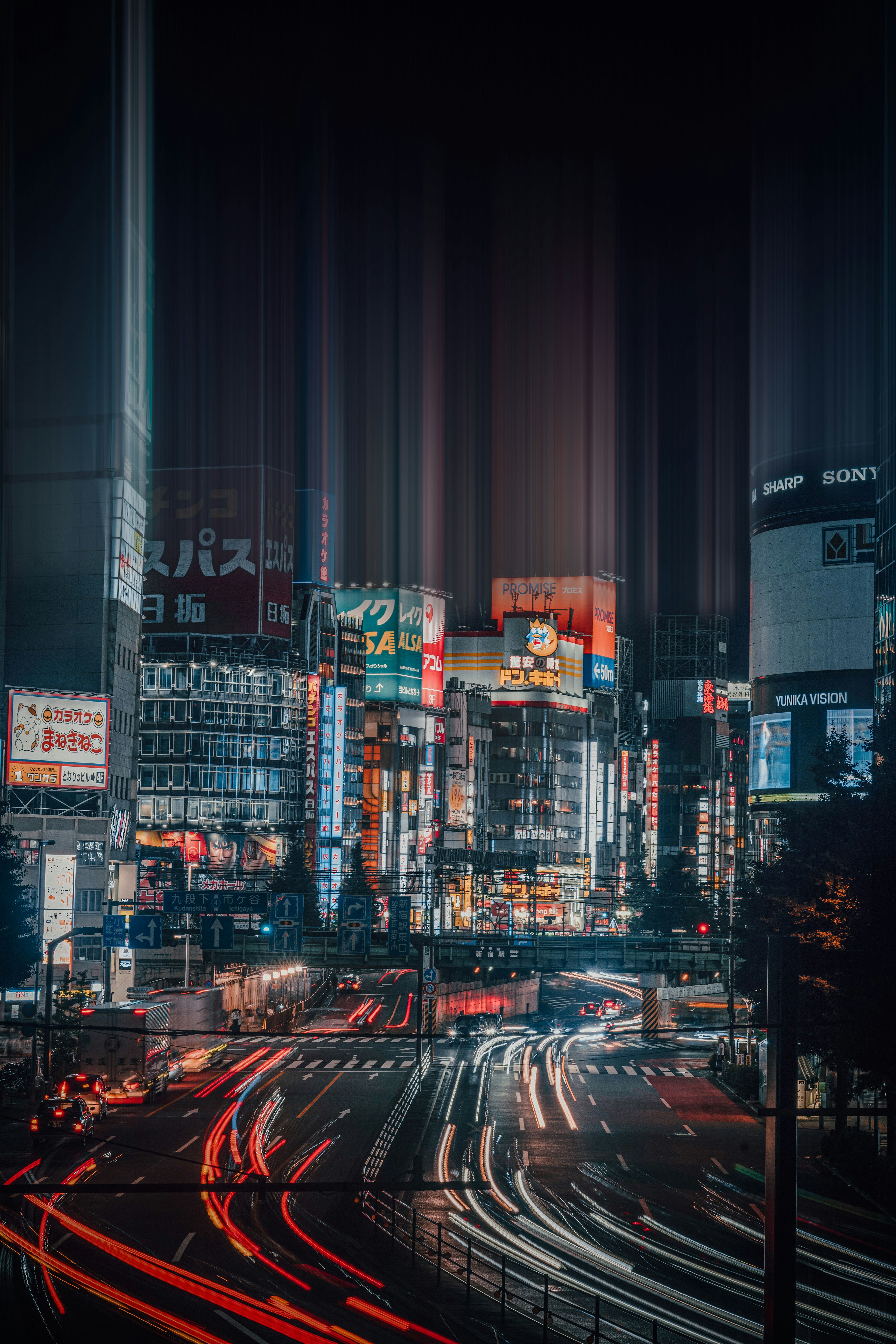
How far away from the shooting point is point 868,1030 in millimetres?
34312

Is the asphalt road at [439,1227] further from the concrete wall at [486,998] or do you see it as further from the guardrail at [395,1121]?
the concrete wall at [486,998]

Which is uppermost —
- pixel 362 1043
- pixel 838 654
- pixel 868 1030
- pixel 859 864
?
pixel 838 654

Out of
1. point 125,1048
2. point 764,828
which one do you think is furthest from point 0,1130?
point 764,828

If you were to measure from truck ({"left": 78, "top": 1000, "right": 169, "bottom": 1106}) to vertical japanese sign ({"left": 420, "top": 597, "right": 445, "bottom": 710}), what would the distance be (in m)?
128

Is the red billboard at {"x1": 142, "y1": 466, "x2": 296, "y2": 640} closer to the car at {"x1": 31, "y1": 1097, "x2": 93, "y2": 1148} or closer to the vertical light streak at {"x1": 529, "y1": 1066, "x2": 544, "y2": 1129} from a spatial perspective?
the vertical light streak at {"x1": 529, "y1": 1066, "x2": 544, "y2": 1129}

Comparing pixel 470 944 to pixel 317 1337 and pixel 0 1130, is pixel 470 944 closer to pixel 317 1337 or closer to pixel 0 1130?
pixel 0 1130

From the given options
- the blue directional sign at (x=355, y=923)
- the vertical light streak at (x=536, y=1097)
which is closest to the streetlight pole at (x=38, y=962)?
the blue directional sign at (x=355, y=923)

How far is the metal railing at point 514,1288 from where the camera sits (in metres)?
23.7

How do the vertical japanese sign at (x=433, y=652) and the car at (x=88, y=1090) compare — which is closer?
the car at (x=88, y=1090)

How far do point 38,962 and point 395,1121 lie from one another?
20.2 meters

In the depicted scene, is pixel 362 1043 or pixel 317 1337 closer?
pixel 317 1337

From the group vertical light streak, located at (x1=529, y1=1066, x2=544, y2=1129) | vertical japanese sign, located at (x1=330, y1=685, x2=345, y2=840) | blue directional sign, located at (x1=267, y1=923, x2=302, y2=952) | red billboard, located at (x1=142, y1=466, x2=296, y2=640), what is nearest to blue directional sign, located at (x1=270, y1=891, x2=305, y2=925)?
blue directional sign, located at (x1=267, y1=923, x2=302, y2=952)

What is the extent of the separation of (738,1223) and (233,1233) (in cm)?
1194

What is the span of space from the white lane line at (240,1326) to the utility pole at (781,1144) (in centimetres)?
863
